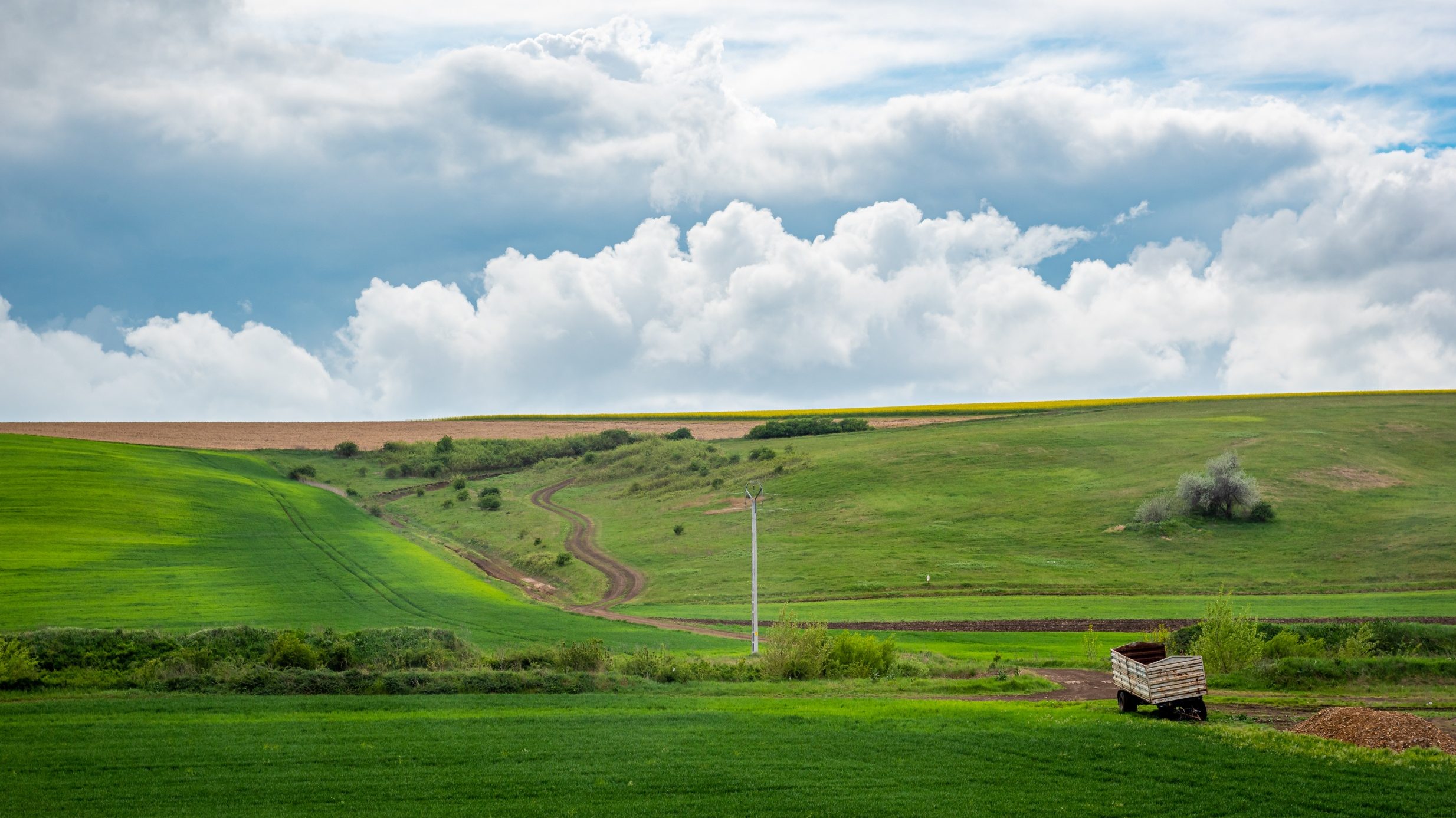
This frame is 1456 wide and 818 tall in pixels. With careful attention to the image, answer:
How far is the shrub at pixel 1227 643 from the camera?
120 feet

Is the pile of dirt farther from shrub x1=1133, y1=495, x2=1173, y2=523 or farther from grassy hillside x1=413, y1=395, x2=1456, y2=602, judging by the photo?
Result: shrub x1=1133, y1=495, x2=1173, y2=523

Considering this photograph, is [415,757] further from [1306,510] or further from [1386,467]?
[1386,467]

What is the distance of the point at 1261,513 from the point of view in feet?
251

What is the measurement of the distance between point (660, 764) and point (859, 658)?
1732cm

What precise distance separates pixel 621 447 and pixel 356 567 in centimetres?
6089

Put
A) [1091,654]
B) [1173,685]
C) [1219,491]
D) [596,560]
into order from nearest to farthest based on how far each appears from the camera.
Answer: [1173,685] < [1091,654] < [596,560] < [1219,491]

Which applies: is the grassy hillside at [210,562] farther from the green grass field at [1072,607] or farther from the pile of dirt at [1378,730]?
the pile of dirt at [1378,730]

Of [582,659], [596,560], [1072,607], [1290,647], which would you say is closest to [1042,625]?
[1072,607]

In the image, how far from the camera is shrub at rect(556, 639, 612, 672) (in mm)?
35812

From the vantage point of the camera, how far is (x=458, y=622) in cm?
5244

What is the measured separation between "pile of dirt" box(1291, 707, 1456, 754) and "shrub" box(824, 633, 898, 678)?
15.3m

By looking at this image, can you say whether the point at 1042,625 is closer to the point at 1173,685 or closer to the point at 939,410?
the point at 1173,685

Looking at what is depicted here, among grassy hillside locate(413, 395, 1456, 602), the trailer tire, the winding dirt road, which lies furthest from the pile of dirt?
grassy hillside locate(413, 395, 1456, 602)

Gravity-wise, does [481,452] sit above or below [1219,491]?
above
